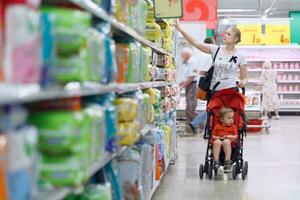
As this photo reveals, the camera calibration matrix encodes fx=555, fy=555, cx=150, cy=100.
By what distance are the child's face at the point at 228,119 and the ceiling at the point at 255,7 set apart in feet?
52.5

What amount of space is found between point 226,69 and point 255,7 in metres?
18.0

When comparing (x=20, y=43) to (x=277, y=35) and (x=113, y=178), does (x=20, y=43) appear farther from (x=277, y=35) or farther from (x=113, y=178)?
(x=277, y=35)

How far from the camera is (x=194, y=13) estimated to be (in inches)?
475

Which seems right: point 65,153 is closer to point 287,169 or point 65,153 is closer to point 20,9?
point 20,9

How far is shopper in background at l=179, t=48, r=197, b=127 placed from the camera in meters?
10.7

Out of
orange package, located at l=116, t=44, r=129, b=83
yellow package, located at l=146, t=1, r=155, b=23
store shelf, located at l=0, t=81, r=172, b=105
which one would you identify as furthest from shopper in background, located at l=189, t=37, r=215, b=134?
store shelf, located at l=0, t=81, r=172, b=105

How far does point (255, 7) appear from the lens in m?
23.5

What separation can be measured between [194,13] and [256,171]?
19.6ft

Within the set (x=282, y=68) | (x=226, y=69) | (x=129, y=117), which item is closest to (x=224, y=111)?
(x=226, y=69)

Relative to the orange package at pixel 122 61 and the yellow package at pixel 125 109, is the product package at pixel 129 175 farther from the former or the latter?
the orange package at pixel 122 61

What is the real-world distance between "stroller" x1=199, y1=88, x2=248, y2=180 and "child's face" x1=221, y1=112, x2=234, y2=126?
0.05m

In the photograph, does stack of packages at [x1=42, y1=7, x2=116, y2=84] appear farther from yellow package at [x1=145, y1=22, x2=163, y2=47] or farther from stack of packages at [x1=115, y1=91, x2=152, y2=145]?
yellow package at [x1=145, y1=22, x2=163, y2=47]

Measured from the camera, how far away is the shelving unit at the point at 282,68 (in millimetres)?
18438

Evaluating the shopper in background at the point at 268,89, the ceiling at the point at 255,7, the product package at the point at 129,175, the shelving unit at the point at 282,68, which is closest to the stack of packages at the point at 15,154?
the product package at the point at 129,175
